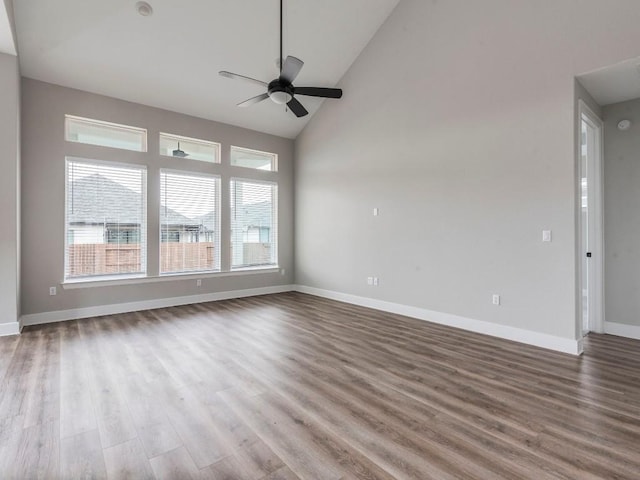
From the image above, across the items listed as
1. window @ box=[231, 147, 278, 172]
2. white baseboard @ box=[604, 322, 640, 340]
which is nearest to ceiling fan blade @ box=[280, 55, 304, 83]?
window @ box=[231, 147, 278, 172]

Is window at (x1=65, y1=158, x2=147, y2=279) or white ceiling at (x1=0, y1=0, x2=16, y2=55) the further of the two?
window at (x1=65, y1=158, x2=147, y2=279)

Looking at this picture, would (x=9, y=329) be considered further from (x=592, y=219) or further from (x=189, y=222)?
(x=592, y=219)

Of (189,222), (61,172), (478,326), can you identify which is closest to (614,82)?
(478,326)

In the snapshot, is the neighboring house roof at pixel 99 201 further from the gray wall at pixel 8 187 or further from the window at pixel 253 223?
the window at pixel 253 223

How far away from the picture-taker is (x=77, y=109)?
4777 mm

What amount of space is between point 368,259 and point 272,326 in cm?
203

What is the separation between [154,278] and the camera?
5445 mm

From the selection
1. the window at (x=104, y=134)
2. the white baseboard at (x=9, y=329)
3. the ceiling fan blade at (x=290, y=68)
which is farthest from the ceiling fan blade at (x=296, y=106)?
the white baseboard at (x=9, y=329)

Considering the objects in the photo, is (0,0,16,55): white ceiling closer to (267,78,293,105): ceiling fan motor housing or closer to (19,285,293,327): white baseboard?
(267,78,293,105): ceiling fan motor housing

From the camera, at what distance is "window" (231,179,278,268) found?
21.1 ft

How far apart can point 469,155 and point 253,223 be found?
4144 mm

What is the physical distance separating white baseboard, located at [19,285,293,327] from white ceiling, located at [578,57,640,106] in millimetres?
5793

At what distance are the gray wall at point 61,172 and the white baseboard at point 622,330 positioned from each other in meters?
5.88

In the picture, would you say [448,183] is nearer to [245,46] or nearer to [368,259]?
[368,259]
